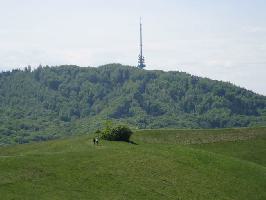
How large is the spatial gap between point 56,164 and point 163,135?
40.8 metres

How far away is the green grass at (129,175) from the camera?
5306 centimetres

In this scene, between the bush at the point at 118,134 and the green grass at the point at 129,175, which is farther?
the bush at the point at 118,134

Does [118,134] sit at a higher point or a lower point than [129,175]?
higher

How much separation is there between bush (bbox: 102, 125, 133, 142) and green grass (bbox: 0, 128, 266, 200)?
485 cm

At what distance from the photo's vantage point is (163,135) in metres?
99.5

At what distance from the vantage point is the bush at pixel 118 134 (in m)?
88.6

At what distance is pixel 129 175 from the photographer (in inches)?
2416

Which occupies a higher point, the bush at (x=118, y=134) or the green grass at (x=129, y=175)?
the bush at (x=118, y=134)

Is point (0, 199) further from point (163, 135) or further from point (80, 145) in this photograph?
point (163, 135)

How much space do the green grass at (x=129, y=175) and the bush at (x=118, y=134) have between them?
15.9 feet

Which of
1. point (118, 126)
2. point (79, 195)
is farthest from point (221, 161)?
point (79, 195)

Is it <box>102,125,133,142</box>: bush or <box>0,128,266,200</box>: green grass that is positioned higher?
<box>102,125,133,142</box>: bush

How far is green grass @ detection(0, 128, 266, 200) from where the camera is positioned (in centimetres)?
5306

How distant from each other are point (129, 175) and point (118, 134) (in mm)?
27606
